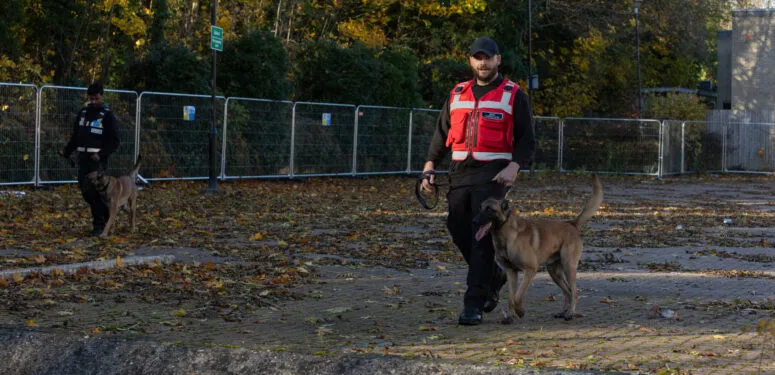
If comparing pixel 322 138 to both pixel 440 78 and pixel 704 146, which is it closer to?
pixel 440 78

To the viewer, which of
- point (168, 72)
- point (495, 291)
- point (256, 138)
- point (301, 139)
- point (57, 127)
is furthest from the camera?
point (301, 139)

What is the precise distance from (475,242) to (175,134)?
16.7m

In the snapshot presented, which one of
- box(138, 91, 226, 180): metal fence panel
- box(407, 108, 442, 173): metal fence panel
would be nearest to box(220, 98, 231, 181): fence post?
box(138, 91, 226, 180): metal fence panel

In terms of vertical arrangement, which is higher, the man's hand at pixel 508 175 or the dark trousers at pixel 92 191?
the man's hand at pixel 508 175

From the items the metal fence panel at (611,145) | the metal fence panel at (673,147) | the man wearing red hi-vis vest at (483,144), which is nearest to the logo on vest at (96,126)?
the man wearing red hi-vis vest at (483,144)

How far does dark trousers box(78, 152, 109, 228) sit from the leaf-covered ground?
376 millimetres

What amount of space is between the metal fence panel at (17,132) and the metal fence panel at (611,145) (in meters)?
20.4

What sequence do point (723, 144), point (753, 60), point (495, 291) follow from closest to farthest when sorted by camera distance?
point (495, 291)
point (723, 144)
point (753, 60)

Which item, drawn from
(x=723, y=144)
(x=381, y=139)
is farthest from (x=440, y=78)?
(x=723, y=144)

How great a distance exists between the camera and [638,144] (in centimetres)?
3638

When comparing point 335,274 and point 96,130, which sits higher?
point 96,130

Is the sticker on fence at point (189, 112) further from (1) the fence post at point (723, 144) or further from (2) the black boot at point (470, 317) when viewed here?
(1) the fence post at point (723, 144)

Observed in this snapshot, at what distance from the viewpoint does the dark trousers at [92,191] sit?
14188 millimetres

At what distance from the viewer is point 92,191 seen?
46.5 feet
